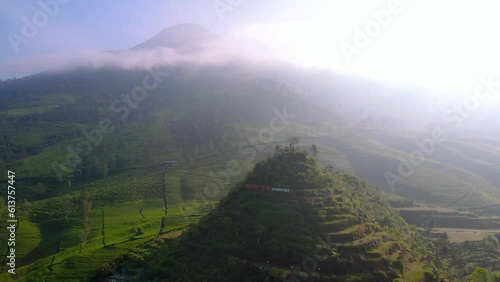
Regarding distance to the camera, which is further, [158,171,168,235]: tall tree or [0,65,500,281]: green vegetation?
[158,171,168,235]: tall tree

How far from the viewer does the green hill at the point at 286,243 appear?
1581 inches

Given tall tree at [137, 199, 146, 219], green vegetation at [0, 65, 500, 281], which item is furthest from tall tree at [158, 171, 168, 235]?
tall tree at [137, 199, 146, 219]

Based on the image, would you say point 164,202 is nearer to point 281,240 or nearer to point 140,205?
point 140,205

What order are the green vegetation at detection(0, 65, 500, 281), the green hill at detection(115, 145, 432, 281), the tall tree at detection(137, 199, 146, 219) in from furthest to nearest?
the tall tree at detection(137, 199, 146, 219), the green vegetation at detection(0, 65, 500, 281), the green hill at detection(115, 145, 432, 281)

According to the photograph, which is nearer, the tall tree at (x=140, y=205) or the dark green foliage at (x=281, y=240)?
the dark green foliage at (x=281, y=240)

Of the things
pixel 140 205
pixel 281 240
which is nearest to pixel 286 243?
pixel 281 240

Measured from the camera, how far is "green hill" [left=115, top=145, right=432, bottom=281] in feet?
132

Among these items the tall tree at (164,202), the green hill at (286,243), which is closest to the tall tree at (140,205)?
the tall tree at (164,202)

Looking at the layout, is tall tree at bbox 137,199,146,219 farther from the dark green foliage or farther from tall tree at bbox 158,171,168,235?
the dark green foliage

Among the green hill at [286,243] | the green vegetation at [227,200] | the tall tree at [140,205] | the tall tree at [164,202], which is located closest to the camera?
the green hill at [286,243]

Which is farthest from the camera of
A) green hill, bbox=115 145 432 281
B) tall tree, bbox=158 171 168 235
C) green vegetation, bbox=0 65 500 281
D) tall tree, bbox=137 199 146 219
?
tall tree, bbox=137 199 146 219

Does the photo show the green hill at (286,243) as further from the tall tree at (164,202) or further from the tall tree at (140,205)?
the tall tree at (140,205)

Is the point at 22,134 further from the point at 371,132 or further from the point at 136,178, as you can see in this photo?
the point at 371,132

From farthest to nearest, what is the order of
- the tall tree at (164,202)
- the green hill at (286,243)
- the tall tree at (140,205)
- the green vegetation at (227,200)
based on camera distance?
the tall tree at (140,205)
the tall tree at (164,202)
the green vegetation at (227,200)
the green hill at (286,243)
